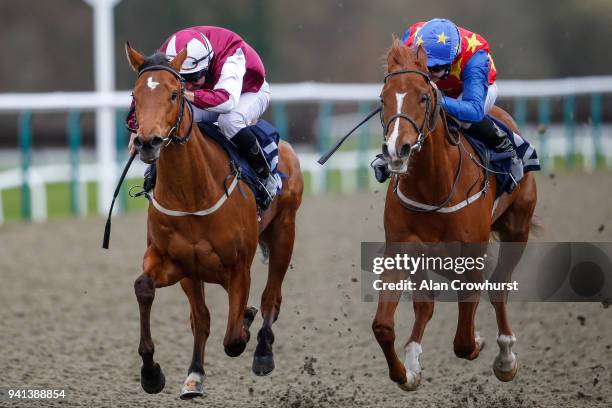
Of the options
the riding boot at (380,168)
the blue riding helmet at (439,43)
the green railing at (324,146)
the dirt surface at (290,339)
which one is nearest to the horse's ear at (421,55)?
→ the blue riding helmet at (439,43)

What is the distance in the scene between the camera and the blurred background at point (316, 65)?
47.6ft

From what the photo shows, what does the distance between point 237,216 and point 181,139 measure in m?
0.58

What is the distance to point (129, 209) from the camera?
13.0 m

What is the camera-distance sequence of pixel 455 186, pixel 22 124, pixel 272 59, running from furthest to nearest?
pixel 272 59, pixel 22 124, pixel 455 186

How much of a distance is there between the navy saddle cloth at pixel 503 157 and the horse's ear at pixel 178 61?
1.56 m

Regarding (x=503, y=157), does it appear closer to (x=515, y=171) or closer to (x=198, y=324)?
(x=515, y=171)

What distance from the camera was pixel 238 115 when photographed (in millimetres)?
5805

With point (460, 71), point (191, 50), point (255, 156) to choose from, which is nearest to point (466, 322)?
point (460, 71)

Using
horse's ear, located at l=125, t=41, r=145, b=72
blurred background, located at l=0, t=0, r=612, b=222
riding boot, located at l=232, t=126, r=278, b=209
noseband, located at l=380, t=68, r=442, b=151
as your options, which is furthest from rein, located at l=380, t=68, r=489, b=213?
blurred background, located at l=0, t=0, r=612, b=222

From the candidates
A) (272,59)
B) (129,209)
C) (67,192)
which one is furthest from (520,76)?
(129,209)

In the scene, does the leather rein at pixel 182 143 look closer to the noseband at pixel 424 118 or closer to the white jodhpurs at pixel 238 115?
the white jodhpurs at pixel 238 115

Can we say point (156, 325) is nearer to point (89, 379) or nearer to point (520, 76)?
point (89, 379)

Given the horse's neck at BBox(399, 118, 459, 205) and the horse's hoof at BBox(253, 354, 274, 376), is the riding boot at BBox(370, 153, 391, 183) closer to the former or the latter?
the horse's neck at BBox(399, 118, 459, 205)

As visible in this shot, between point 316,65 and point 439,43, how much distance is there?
18392 millimetres
